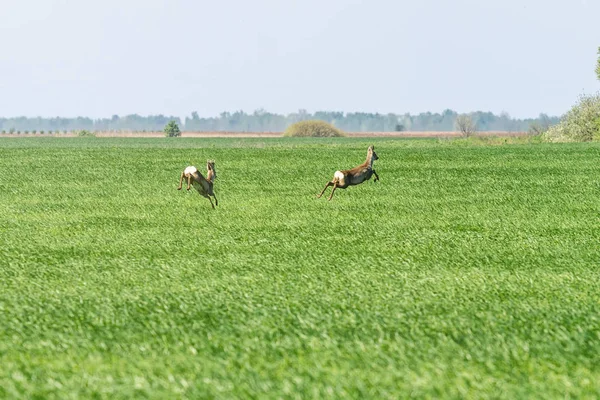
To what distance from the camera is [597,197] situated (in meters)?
17.2

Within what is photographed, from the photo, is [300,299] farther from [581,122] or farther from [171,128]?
[171,128]

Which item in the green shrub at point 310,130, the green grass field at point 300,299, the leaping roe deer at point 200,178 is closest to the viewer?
the green grass field at point 300,299

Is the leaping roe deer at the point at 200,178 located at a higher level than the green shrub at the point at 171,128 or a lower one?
higher

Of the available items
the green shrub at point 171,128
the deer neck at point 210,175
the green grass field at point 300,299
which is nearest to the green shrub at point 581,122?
the green grass field at point 300,299

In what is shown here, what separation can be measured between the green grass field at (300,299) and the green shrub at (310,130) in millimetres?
78130

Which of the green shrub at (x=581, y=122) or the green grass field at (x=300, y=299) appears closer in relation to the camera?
the green grass field at (x=300, y=299)

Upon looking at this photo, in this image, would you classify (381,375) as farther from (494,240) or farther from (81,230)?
(81,230)

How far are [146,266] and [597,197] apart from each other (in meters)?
12.0

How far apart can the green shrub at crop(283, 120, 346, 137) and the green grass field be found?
256 ft

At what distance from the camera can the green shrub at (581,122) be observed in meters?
50.6

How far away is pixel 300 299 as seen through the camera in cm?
649

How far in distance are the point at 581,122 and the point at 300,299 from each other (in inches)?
1904

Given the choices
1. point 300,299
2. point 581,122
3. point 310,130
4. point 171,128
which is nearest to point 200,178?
point 300,299

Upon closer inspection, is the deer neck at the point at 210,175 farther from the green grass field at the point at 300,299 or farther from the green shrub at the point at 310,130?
the green shrub at the point at 310,130
